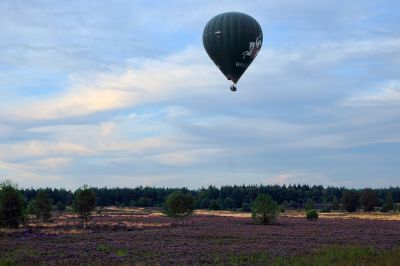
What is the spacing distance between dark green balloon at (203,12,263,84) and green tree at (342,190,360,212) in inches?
3763

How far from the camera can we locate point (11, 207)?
6141 cm

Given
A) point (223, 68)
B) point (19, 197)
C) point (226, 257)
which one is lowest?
point (226, 257)

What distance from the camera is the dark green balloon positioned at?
46.0m

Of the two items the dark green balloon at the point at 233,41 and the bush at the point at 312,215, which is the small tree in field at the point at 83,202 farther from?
the bush at the point at 312,215

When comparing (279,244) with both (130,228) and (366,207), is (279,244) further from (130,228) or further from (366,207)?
(366,207)

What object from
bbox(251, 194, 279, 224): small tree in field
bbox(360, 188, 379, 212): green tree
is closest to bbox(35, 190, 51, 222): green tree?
bbox(251, 194, 279, 224): small tree in field

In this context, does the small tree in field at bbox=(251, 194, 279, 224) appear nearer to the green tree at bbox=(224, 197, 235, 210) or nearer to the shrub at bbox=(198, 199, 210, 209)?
the shrub at bbox=(198, 199, 210, 209)

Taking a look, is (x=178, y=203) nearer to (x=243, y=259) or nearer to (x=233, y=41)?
(x=233, y=41)

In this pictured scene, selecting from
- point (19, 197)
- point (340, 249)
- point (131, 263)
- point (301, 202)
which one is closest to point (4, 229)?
point (19, 197)

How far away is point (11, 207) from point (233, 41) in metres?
34.3

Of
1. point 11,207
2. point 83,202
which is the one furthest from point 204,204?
point 11,207

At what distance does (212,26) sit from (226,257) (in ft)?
75.0

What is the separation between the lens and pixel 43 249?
37938 millimetres

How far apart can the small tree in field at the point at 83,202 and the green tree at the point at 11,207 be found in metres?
7.43
